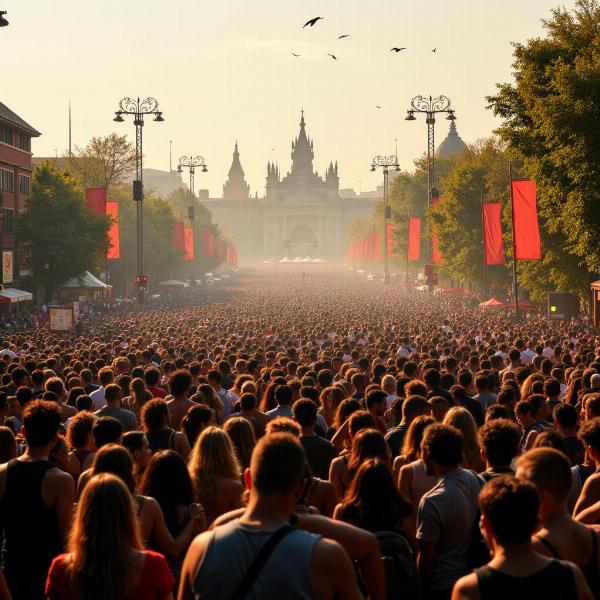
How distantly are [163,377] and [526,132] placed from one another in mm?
25629

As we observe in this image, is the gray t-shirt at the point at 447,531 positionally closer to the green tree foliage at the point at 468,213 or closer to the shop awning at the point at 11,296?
the shop awning at the point at 11,296

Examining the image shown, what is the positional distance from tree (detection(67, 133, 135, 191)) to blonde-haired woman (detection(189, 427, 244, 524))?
282 feet

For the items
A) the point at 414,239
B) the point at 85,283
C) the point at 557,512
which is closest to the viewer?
Result: the point at 557,512

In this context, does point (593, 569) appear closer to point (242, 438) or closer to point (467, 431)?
point (467, 431)

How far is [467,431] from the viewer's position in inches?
367

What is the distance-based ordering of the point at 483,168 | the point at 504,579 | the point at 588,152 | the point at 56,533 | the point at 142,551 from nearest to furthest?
the point at 504,579 < the point at 142,551 < the point at 56,533 < the point at 588,152 < the point at 483,168

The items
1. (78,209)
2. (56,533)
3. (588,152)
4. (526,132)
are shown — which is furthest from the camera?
(78,209)

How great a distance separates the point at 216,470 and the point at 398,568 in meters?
1.52

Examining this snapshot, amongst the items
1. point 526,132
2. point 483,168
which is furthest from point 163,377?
point 483,168

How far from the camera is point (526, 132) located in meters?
Result: 41.8

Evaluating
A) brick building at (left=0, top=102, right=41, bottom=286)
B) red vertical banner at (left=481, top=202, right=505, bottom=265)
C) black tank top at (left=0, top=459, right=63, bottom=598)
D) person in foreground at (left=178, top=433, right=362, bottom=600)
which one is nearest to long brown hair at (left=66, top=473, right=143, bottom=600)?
person in foreground at (left=178, top=433, right=362, bottom=600)

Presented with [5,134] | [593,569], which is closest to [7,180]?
[5,134]

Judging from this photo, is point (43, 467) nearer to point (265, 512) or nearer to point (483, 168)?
point (265, 512)

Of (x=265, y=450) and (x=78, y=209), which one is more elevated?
(x=78, y=209)
